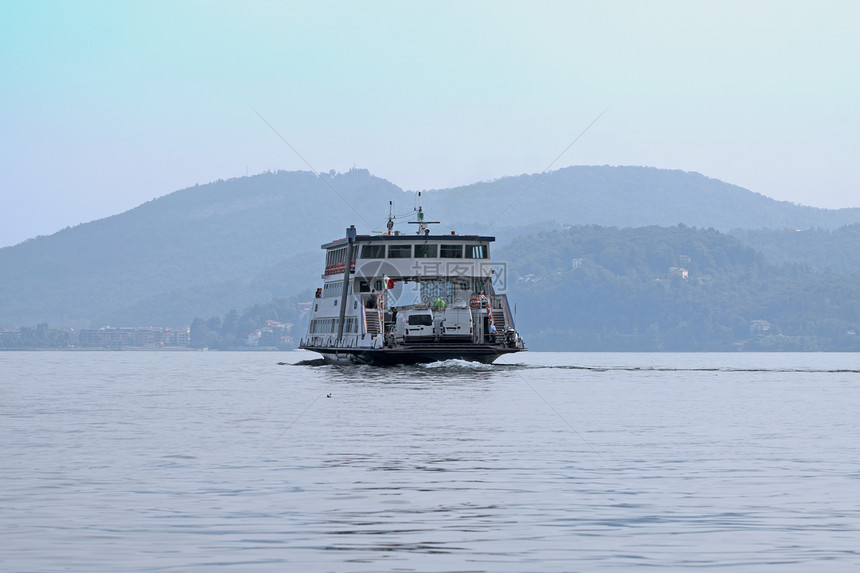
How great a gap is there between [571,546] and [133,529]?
6.18m

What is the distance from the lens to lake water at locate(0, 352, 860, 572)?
1620 cm

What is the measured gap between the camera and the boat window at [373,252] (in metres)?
77.4

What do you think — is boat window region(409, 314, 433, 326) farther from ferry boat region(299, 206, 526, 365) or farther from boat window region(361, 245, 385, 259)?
boat window region(361, 245, 385, 259)

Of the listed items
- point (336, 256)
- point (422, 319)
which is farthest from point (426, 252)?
point (336, 256)

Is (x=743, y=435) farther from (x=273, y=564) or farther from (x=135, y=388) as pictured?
(x=135, y=388)

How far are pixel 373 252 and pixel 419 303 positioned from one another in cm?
445

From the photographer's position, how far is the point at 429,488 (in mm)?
22391

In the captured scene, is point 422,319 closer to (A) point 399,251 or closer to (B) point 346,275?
(A) point 399,251

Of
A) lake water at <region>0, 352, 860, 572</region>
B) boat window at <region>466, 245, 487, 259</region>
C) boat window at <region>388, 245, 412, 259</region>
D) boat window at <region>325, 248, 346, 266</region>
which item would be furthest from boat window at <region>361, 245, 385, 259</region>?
lake water at <region>0, 352, 860, 572</region>

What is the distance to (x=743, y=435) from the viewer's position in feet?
111

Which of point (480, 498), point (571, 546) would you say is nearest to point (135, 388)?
point (480, 498)

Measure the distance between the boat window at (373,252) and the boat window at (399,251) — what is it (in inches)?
19.5

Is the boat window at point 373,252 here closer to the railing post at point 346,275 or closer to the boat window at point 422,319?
the railing post at point 346,275

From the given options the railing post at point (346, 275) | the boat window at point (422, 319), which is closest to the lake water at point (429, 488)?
the boat window at point (422, 319)
